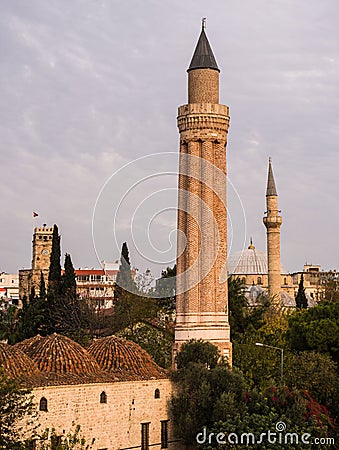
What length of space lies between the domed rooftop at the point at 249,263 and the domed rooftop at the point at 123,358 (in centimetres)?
7002

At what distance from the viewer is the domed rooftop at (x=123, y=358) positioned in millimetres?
25969

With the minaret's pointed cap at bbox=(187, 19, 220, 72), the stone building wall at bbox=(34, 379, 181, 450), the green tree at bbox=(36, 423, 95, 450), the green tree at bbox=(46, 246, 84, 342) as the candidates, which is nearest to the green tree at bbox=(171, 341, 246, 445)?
the stone building wall at bbox=(34, 379, 181, 450)

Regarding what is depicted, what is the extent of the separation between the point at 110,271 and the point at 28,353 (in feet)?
176

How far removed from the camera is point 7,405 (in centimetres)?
1925

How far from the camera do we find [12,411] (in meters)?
19.1

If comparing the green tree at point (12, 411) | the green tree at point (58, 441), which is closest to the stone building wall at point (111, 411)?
the green tree at point (58, 441)

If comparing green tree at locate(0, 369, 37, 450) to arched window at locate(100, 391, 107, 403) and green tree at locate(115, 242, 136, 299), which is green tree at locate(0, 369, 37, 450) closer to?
arched window at locate(100, 391, 107, 403)

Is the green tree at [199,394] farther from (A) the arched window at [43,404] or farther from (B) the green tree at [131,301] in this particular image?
(B) the green tree at [131,301]

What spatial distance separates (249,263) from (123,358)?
73975mm

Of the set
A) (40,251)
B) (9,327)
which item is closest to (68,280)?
(9,327)

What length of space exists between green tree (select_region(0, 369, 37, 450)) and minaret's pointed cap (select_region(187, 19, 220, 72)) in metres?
16.7

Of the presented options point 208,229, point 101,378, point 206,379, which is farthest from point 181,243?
point 101,378

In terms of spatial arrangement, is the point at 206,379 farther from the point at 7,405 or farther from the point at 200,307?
the point at 7,405

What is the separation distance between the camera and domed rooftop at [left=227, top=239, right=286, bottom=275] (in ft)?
322
